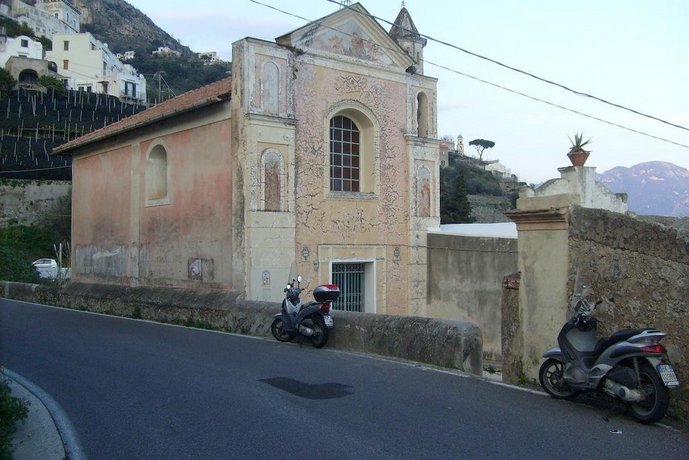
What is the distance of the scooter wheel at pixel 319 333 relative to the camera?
A: 39.4 feet

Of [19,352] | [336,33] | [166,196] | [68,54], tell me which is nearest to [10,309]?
[166,196]

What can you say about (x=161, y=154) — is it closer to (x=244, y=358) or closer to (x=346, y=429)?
(x=244, y=358)

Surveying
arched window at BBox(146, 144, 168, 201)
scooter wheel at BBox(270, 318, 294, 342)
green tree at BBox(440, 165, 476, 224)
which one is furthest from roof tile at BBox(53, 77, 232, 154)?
green tree at BBox(440, 165, 476, 224)

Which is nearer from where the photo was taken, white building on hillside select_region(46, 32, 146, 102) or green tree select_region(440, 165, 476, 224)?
green tree select_region(440, 165, 476, 224)

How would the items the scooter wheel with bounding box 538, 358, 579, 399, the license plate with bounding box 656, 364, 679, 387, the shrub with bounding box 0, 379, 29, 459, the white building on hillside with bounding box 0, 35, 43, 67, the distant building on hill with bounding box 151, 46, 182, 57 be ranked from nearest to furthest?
the shrub with bounding box 0, 379, 29, 459, the license plate with bounding box 656, 364, 679, 387, the scooter wheel with bounding box 538, 358, 579, 399, the white building on hillside with bounding box 0, 35, 43, 67, the distant building on hill with bounding box 151, 46, 182, 57

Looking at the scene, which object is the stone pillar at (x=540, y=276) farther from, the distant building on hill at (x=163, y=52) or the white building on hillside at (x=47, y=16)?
the distant building on hill at (x=163, y=52)

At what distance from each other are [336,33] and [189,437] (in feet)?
47.9

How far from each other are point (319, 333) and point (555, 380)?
17.0 ft

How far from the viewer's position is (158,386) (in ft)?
28.3

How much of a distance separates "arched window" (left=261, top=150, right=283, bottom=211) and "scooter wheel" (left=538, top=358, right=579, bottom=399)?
10.2 metres

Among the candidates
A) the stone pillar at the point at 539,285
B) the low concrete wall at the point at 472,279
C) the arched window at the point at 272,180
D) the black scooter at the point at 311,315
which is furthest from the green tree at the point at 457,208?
the stone pillar at the point at 539,285

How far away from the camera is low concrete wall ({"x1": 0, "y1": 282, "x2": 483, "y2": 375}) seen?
32.1 feet

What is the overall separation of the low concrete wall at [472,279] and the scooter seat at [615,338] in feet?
33.0

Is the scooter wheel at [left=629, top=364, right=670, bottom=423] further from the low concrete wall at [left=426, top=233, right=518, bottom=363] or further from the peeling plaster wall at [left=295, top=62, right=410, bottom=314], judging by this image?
the peeling plaster wall at [left=295, top=62, right=410, bottom=314]
